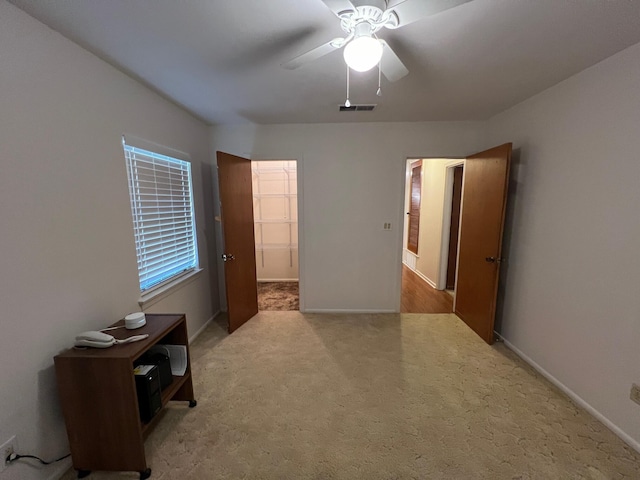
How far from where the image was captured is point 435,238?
439cm

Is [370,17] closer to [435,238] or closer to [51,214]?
[51,214]

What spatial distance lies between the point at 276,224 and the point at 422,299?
2.76m

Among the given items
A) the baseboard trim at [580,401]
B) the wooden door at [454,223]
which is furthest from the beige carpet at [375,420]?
the wooden door at [454,223]

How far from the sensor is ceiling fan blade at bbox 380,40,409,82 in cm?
127

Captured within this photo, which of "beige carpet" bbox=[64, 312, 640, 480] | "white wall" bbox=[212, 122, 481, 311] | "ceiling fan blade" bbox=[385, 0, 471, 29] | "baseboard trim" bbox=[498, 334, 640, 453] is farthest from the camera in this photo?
"white wall" bbox=[212, 122, 481, 311]

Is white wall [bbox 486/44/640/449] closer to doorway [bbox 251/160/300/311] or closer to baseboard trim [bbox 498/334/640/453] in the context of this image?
baseboard trim [bbox 498/334/640/453]

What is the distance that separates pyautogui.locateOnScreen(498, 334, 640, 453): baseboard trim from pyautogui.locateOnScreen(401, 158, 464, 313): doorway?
1094 mm

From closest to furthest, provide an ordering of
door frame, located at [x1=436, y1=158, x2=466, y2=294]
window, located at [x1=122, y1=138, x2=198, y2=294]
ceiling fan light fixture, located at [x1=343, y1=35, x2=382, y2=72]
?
ceiling fan light fixture, located at [x1=343, y1=35, x2=382, y2=72], window, located at [x1=122, y1=138, x2=198, y2=294], door frame, located at [x1=436, y1=158, x2=466, y2=294]

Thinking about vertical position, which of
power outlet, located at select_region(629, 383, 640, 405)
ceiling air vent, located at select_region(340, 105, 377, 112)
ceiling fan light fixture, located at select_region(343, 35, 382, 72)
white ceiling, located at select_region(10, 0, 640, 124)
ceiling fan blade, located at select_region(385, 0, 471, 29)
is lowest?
power outlet, located at select_region(629, 383, 640, 405)

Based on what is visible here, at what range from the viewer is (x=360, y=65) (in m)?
1.10

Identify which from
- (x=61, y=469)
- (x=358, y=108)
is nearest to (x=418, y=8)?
(x=358, y=108)

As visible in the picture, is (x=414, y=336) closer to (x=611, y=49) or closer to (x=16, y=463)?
(x=611, y=49)

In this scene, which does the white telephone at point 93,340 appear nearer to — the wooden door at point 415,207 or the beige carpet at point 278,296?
the beige carpet at point 278,296

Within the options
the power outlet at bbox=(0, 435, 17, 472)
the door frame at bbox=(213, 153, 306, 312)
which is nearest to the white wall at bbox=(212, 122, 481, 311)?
the door frame at bbox=(213, 153, 306, 312)
